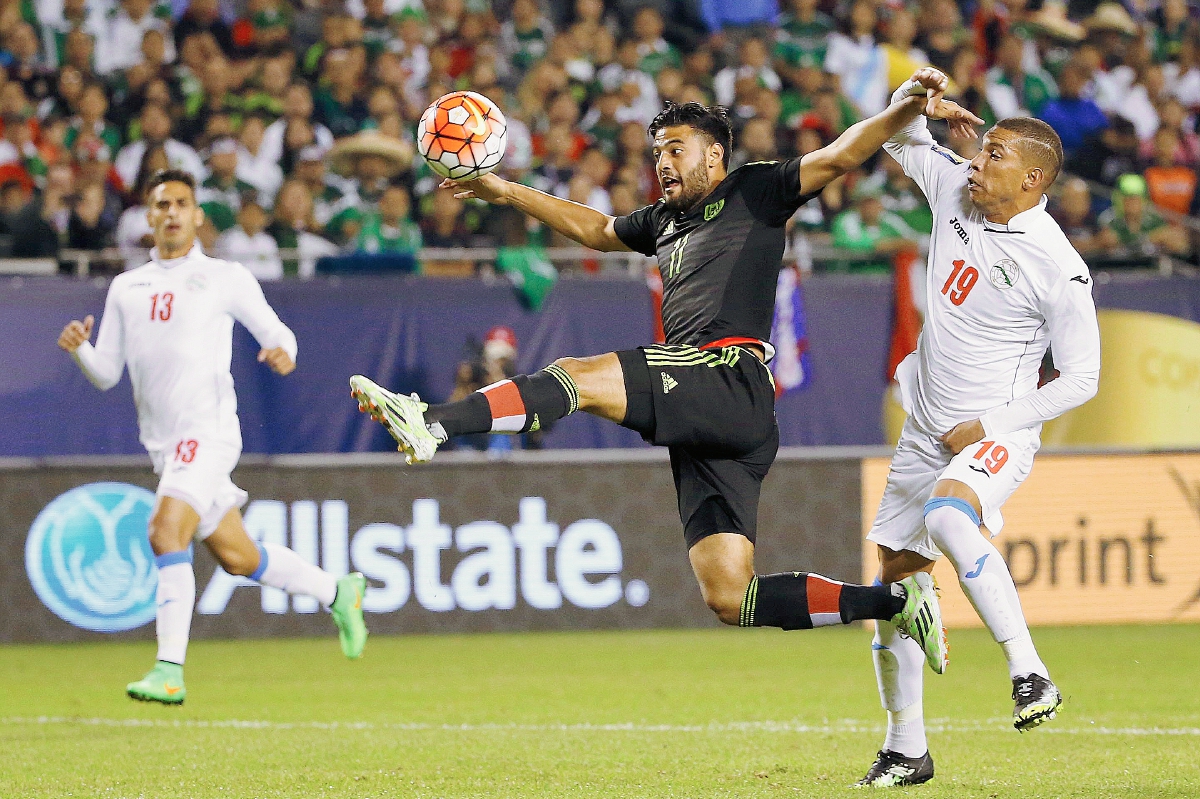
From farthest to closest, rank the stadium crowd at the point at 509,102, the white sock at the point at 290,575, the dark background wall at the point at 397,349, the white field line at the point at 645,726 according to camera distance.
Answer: the stadium crowd at the point at 509,102
the dark background wall at the point at 397,349
the white sock at the point at 290,575
the white field line at the point at 645,726

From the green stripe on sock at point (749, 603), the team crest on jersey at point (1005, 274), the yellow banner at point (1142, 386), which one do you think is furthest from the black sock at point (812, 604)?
the yellow banner at point (1142, 386)

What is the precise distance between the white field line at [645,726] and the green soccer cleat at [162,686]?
0.63 metres

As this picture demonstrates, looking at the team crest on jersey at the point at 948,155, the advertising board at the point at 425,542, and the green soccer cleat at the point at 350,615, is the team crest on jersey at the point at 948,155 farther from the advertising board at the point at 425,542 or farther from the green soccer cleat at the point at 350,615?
the advertising board at the point at 425,542

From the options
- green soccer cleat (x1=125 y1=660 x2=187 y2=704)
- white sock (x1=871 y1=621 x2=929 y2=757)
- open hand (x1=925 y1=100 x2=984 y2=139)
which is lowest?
green soccer cleat (x1=125 y1=660 x2=187 y2=704)

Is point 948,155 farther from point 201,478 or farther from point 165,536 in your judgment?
point 165,536

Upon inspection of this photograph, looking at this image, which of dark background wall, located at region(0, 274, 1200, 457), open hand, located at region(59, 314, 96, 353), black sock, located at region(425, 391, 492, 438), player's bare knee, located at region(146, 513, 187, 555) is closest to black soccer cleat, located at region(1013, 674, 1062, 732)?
black sock, located at region(425, 391, 492, 438)

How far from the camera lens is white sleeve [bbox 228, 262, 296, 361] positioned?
7.70 m

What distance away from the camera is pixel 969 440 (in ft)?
19.0

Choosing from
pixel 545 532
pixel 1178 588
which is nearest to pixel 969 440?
pixel 545 532

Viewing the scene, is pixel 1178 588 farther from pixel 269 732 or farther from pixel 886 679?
pixel 269 732

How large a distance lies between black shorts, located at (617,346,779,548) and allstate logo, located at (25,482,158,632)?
5906 millimetres

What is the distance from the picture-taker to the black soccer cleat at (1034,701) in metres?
5.30

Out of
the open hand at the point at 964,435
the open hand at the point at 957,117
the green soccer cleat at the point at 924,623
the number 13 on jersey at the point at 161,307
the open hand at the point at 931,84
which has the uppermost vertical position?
the open hand at the point at 931,84

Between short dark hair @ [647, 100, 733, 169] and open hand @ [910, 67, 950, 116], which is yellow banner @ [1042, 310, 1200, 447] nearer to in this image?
short dark hair @ [647, 100, 733, 169]
